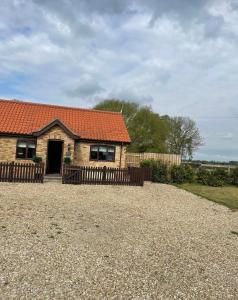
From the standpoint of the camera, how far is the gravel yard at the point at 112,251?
5.53 meters

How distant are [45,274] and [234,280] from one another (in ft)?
12.0

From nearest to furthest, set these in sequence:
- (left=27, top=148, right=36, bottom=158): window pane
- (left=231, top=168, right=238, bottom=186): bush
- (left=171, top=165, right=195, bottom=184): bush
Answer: (left=27, top=148, right=36, bottom=158): window pane
(left=171, top=165, right=195, bottom=184): bush
(left=231, top=168, right=238, bottom=186): bush

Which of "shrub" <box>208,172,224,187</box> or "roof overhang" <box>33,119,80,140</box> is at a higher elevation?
"roof overhang" <box>33,119,80,140</box>

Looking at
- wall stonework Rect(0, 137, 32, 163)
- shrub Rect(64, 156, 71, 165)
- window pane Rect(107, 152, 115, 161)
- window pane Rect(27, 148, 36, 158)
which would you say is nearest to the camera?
wall stonework Rect(0, 137, 32, 163)

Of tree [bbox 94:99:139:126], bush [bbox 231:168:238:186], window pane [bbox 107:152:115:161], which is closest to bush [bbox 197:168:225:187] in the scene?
bush [bbox 231:168:238:186]

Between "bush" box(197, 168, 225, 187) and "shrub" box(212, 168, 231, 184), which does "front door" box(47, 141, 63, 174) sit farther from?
"shrub" box(212, 168, 231, 184)

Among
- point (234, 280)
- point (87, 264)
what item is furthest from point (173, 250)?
point (87, 264)

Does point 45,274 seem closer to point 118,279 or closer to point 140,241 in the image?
point 118,279

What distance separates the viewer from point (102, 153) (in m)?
25.4

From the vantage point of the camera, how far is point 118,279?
5.89 m

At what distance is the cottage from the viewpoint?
2284 centimetres

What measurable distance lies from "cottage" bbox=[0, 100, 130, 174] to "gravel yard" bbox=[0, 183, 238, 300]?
9.70 meters

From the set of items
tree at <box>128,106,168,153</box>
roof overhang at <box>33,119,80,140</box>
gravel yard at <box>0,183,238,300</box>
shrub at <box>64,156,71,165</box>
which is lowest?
gravel yard at <box>0,183,238,300</box>

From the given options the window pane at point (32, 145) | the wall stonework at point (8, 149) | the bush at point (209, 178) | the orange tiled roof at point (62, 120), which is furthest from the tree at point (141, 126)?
the wall stonework at point (8, 149)
